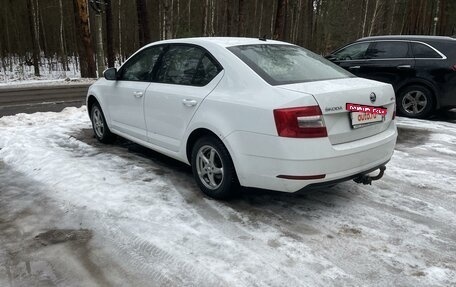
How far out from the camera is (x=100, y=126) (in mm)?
6398

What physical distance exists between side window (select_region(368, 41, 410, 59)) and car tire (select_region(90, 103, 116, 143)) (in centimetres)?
620

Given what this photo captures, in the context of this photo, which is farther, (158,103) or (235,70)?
(158,103)

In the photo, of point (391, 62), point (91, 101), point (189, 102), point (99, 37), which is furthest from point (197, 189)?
point (99, 37)

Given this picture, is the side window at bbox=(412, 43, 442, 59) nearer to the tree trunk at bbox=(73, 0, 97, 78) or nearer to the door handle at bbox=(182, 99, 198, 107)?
the door handle at bbox=(182, 99, 198, 107)

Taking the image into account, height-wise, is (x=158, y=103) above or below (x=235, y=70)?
below

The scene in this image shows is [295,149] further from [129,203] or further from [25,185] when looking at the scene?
[25,185]

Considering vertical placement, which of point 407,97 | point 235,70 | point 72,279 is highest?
point 235,70

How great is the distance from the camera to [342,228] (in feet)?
11.8

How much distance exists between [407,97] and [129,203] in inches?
272

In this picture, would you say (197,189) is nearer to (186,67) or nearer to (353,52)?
(186,67)

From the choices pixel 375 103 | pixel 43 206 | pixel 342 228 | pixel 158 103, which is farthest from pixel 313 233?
pixel 43 206

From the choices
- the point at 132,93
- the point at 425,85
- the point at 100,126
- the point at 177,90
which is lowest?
the point at 100,126

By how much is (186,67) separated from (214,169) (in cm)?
124

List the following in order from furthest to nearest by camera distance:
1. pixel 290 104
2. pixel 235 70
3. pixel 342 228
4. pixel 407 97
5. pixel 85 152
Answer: pixel 407 97 → pixel 85 152 → pixel 235 70 → pixel 342 228 → pixel 290 104
